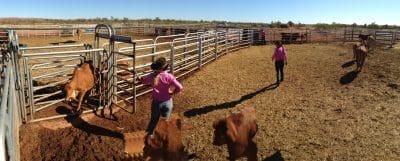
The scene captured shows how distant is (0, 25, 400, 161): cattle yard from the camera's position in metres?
6.96

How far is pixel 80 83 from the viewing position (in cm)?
810

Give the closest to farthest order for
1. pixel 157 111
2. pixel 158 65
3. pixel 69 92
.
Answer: pixel 158 65 < pixel 157 111 < pixel 69 92

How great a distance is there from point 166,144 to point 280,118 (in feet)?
11.7

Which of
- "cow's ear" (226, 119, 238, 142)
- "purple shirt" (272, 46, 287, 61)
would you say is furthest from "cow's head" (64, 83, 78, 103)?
"purple shirt" (272, 46, 287, 61)

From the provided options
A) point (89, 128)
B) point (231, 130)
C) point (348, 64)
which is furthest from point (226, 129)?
point (348, 64)

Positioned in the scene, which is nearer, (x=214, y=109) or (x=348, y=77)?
(x=214, y=109)

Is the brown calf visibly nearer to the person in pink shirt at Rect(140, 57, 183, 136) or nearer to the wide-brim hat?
the person in pink shirt at Rect(140, 57, 183, 136)

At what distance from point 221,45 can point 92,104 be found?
9.93 m

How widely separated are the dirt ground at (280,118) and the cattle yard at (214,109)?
0.02 metres

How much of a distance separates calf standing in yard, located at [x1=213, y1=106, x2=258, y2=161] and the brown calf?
596mm

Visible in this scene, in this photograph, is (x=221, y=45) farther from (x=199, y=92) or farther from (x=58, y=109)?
(x=58, y=109)

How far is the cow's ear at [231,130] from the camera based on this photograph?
564cm

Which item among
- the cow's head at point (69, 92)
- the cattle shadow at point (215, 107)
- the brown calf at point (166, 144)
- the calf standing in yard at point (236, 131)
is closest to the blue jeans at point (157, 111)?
the brown calf at point (166, 144)

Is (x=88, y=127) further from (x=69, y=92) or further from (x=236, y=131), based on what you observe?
(x=236, y=131)
